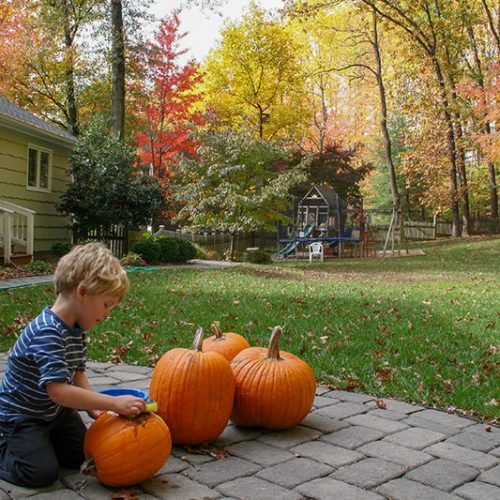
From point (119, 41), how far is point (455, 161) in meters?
16.7

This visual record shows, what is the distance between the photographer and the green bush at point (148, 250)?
15.6 m

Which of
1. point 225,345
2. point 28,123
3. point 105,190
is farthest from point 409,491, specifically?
point 105,190

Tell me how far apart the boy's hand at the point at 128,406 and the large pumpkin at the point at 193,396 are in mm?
371

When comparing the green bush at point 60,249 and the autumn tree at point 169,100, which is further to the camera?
the autumn tree at point 169,100

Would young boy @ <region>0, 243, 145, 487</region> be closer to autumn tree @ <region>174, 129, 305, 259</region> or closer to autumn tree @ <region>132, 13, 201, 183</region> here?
autumn tree @ <region>174, 129, 305, 259</region>

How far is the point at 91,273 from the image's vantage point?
250 cm

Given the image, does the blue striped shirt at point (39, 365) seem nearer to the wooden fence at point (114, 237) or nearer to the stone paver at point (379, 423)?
the stone paver at point (379, 423)

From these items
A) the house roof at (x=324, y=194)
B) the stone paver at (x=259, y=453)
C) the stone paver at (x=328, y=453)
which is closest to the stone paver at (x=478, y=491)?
the stone paver at (x=328, y=453)

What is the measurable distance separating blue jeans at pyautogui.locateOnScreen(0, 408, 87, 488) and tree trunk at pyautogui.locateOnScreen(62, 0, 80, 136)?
2043 cm

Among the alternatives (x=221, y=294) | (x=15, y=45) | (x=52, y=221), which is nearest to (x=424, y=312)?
(x=221, y=294)

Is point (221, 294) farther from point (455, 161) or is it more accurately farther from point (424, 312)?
point (455, 161)

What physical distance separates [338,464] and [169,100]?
24882 mm

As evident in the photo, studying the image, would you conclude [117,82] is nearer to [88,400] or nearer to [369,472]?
[88,400]

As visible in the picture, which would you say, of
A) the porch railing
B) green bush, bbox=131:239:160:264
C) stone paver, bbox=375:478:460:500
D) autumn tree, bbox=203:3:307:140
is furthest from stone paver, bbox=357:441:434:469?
autumn tree, bbox=203:3:307:140
